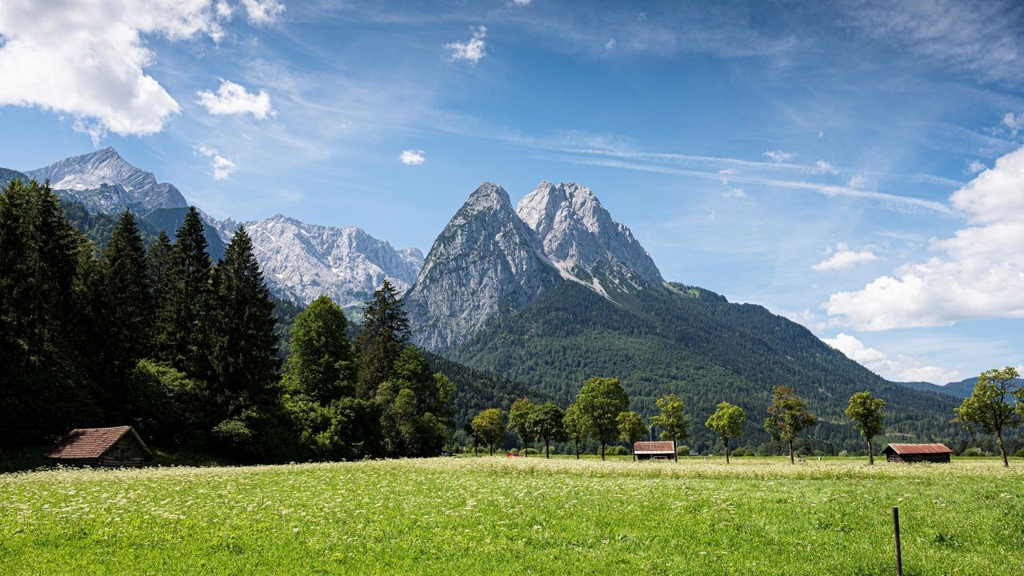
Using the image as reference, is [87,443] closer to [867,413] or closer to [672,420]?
[672,420]

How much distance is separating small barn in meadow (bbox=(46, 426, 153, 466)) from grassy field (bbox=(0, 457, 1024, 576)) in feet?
44.1

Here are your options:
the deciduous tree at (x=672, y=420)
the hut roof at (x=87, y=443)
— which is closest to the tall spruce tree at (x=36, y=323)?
the hut roof at (x=87, y=443)

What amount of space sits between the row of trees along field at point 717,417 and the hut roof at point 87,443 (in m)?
64.7

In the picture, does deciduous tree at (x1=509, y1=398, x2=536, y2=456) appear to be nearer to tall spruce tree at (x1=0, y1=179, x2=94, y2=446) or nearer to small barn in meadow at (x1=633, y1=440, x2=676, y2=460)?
small barn in meadow at (x1=633, y1=440, x2=676, y2=460)

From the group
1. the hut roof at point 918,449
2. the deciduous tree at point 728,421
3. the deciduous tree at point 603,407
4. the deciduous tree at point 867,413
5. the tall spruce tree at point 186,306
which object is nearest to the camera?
the tall spruce tree at point 186,306

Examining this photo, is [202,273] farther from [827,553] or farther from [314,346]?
[827,553]

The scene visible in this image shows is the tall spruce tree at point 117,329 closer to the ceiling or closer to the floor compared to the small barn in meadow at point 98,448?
closer to the ceiling

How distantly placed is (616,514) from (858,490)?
12426mm

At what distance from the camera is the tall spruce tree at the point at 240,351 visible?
5150cm

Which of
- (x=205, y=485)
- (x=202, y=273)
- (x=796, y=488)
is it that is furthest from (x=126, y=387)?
(x=796, y=488)

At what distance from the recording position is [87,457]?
128ft

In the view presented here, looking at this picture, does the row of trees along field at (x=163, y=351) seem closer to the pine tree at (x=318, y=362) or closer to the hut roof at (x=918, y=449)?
the pine tree at (x=318, y=362)

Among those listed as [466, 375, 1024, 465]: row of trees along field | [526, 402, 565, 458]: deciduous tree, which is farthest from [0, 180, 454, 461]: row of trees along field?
[526, 402, 565, 458]: deciduous tree

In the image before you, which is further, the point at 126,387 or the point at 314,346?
the point at 314,346
